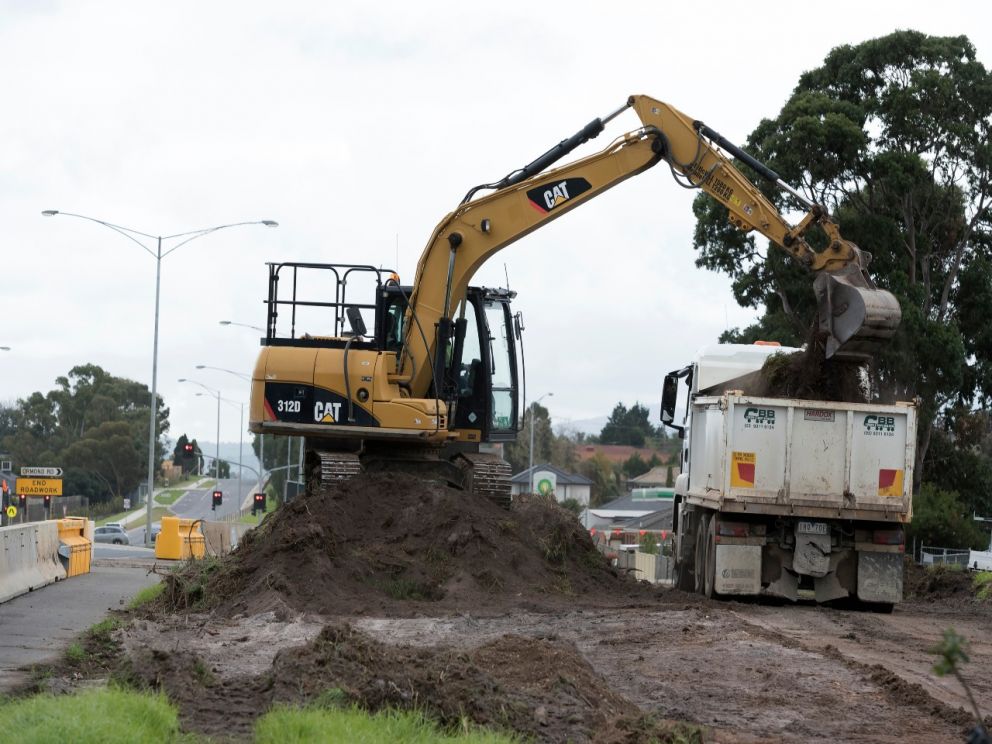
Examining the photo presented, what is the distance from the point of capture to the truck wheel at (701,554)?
18.7 metres

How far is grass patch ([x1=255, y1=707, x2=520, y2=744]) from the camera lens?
7.52 meters

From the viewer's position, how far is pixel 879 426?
1709 cm

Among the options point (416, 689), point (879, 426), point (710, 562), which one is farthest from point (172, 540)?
point (416, 689)

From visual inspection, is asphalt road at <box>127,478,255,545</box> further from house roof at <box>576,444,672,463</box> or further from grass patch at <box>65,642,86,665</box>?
grass patch at <box>65,642,86,665</box>

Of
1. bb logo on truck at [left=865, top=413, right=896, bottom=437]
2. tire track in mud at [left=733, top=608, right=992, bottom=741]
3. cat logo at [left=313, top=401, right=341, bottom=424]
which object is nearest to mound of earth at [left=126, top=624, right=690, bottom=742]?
tire track in mud at [left=733, top=608, right=992, bottom=741]

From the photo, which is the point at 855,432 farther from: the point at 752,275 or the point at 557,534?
the point at 752,275

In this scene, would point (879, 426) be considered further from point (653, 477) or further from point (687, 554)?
point (653, 477)

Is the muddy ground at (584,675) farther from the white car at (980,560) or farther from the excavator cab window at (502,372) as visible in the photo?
the white car at (980,560)

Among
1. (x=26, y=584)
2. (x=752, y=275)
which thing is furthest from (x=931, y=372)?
(x=26, y=584)

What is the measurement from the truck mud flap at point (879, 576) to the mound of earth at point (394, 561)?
105 inches

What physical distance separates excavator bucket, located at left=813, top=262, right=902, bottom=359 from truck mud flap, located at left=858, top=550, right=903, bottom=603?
101 inches

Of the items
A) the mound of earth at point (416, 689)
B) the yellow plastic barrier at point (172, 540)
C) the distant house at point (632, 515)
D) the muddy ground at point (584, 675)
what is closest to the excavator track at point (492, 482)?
the muddy ground at point (584, 675)

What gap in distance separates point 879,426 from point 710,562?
2.73 m

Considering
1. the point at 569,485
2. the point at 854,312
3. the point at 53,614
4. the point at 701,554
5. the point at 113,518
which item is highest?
the point at 854,312
